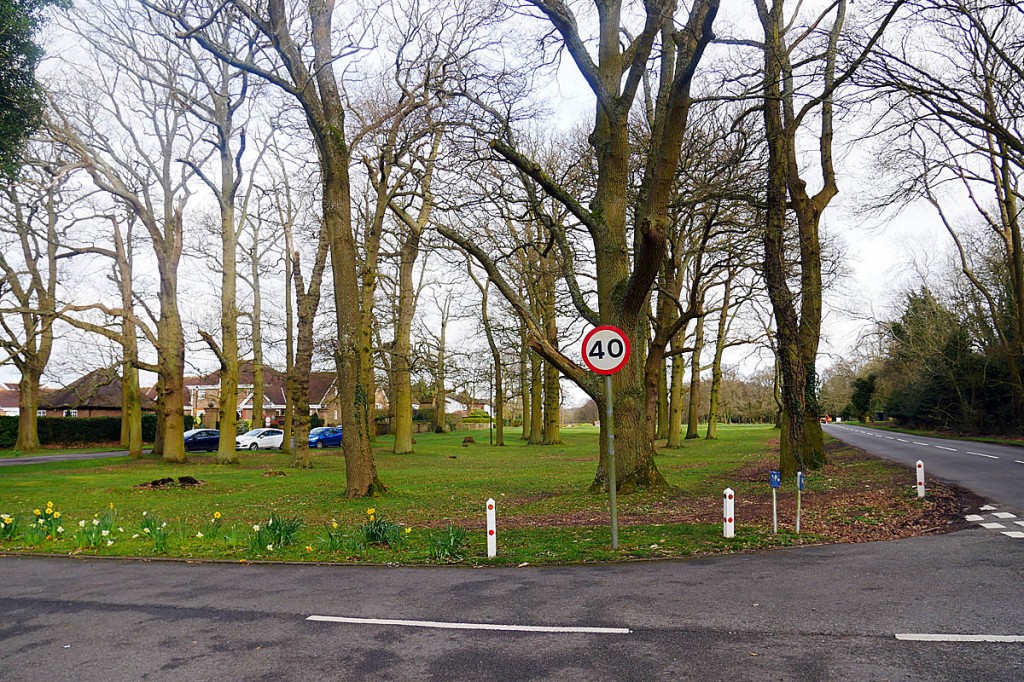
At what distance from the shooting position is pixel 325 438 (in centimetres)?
4797

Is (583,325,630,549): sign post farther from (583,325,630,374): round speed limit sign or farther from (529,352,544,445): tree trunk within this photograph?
(529,352,544,445): tree trunk

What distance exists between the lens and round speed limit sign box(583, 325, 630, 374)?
9.74 meters

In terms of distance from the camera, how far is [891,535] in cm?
1042

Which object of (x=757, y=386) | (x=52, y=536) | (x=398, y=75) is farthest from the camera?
(x=757, y=386)

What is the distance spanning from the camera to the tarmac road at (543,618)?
532 cm

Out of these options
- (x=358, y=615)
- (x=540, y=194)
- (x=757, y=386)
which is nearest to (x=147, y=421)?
(x=540, y=194)

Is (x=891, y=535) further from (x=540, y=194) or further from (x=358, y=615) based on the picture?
(x=540, y=194)

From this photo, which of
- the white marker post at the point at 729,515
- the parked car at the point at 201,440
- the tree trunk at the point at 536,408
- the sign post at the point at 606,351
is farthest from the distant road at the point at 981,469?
the parked car at the point at 201,440

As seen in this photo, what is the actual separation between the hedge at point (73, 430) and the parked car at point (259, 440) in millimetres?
5244

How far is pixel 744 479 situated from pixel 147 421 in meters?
44.5

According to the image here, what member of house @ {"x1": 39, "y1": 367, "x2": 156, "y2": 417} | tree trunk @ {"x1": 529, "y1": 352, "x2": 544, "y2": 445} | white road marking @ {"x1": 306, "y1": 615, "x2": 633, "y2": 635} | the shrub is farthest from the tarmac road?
house @ {"x1": 39, "y1": 367, "x2": 156, "y2": 417}

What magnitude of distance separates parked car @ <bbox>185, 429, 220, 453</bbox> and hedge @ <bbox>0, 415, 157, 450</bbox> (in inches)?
124

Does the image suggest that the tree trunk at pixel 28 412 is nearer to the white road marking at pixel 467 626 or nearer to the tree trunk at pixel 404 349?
the tree trunk at pixel 404 349

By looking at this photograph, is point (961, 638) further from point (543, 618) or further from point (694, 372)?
point (694, 372)
